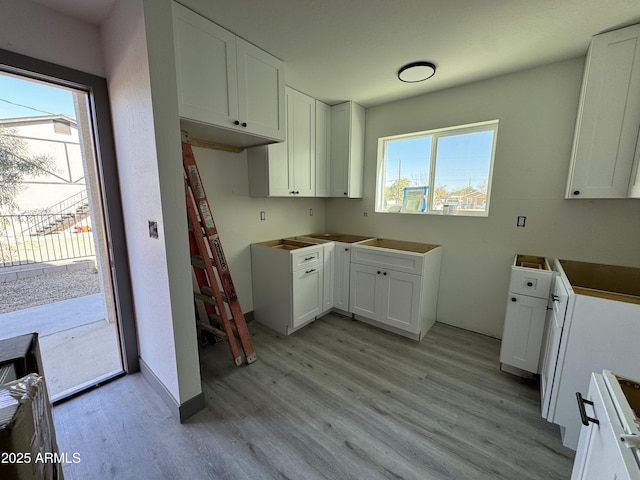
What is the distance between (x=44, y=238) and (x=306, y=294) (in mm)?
2231

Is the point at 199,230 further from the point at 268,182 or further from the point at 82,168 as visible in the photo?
the point at 82,168

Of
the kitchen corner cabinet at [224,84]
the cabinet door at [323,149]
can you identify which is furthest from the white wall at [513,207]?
the kitchen corner cabinet at [224,84]

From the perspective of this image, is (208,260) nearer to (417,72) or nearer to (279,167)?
(279,167)

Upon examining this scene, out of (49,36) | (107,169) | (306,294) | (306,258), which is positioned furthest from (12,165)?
(306,294)

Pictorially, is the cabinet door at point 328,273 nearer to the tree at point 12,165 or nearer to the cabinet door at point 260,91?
the cabinet door at point 260,91

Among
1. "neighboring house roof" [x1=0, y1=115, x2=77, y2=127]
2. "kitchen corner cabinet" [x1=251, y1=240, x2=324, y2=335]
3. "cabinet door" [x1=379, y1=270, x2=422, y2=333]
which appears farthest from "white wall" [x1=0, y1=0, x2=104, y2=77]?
"cabinet door" [x1=379, y1=270, x2=422, y2=333]

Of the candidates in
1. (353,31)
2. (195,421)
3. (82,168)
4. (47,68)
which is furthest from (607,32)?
(82,168)

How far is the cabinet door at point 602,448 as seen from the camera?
1.92ft

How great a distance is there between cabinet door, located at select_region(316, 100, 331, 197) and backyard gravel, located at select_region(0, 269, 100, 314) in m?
2.51

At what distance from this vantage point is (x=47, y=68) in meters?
1.54

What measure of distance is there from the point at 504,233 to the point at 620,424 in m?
2.14

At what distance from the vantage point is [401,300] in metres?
2.61

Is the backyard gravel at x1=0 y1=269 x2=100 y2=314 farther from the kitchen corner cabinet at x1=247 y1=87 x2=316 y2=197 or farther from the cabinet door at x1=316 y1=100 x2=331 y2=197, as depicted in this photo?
the cabinet door at x1=316 y1=100 x2=331 y2=197

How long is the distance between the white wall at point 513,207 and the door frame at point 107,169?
267cm
